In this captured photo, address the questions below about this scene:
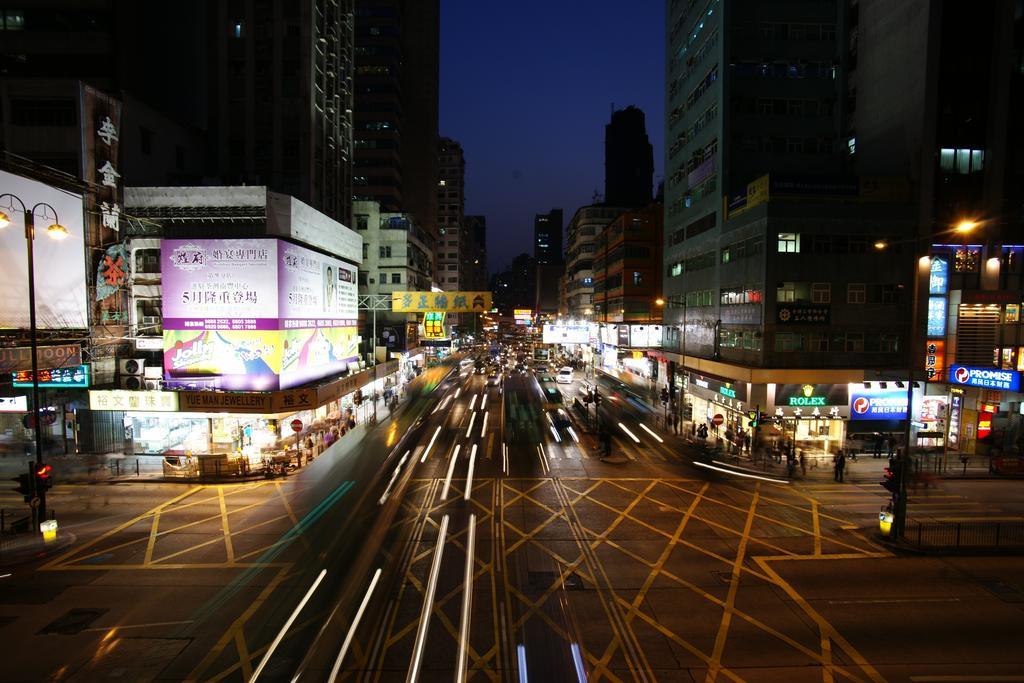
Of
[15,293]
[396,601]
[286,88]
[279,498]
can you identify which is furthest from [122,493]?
[286,88]

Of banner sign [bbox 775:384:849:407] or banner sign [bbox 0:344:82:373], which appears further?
banner sign [bbox 775:384:849:407]

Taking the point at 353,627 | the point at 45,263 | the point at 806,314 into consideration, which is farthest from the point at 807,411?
the point at 45,263

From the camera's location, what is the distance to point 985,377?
1120 inches

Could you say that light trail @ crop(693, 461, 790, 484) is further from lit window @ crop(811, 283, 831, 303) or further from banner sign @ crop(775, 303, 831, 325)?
lit window @ crop(811, 283, 831, 303)

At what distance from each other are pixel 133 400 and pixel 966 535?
35.3 m

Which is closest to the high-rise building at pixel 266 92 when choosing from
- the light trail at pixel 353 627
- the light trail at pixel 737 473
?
the light trail at pixel 737 473

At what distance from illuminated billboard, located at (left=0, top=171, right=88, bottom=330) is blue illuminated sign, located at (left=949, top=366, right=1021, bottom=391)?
4737 cm

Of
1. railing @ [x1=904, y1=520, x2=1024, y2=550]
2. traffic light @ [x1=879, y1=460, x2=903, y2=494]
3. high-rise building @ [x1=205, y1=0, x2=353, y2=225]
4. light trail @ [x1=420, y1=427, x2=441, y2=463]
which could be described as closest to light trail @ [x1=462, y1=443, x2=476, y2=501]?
light trail @ [x1=420, y1=427, x2=441, y2=463]

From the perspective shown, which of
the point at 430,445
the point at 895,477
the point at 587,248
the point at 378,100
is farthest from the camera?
the point at 587,248

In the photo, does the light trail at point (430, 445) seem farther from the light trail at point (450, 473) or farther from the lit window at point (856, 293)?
the lit window at point (856, 293)

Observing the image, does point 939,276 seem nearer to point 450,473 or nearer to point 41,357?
point 450,473

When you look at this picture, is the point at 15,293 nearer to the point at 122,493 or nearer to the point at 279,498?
the point at 122,493

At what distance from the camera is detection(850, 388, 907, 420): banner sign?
3027 centimetres

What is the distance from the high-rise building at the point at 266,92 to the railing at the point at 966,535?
4340cm
